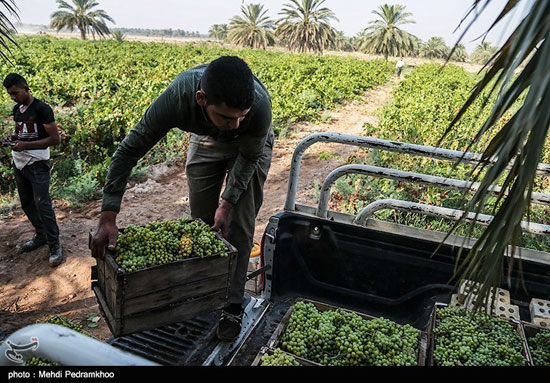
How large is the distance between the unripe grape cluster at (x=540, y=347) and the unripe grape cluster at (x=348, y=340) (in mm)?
631

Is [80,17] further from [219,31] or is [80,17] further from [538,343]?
[538,343]

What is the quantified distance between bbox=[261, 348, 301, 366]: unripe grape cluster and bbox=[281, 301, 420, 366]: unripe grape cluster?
0.42ft

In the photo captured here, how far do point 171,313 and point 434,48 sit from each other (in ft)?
292

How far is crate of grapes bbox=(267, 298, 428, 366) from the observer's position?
7.89 feet

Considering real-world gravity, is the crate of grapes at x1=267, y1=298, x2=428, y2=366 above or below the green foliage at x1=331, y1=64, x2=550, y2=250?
above

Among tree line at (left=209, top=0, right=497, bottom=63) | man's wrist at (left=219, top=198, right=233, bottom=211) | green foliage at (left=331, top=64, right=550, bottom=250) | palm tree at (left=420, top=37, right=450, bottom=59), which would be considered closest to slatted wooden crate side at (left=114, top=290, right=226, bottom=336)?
man's wrist at (left=219, top=198, right=233, bottom=211)

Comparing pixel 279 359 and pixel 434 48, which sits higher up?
pixel 434 48

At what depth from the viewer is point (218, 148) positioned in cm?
330

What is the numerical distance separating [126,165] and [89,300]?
303 cm

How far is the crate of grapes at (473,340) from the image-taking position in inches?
92.0

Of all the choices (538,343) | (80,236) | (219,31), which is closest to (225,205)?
(538,343)

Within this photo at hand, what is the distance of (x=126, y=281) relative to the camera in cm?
226

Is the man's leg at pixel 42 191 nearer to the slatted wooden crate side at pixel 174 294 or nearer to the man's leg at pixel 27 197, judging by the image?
the man's leg at pixel 27 197

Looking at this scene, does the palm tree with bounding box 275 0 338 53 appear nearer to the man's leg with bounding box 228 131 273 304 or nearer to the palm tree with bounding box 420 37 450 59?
the palm tree with bounding box 420 37 450 59
